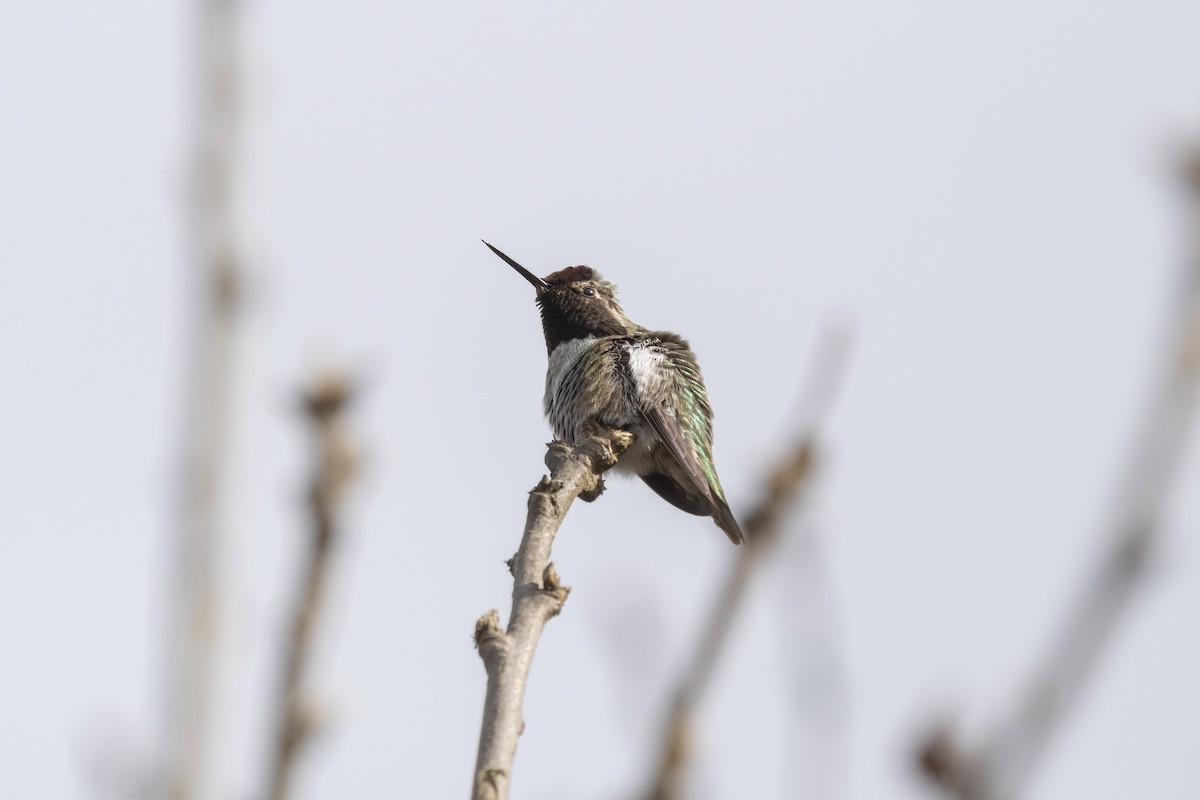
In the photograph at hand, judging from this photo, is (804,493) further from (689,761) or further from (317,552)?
(317,552)

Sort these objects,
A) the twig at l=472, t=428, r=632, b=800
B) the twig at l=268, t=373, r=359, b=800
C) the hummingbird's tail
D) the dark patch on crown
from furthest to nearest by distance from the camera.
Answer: the dark patch on crown < the hummingbird's tail < the twig at l=472, t=428, r=632, b=800 < the twig at l=268, t=373, r=359, b=800

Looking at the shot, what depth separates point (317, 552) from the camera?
1.52 metres

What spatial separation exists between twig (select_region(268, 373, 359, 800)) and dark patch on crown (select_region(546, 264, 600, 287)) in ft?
32.9

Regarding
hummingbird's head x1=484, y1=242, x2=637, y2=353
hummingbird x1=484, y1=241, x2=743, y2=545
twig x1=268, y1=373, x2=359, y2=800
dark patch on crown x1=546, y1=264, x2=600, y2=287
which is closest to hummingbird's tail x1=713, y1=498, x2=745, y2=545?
hummingbird x1=484, y1=241, x2=743, y2=545

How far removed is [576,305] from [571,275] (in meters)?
0.42

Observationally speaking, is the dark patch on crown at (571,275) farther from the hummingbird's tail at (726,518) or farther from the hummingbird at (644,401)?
the hummingbird's tail at (726,518)

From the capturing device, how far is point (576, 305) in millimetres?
11305

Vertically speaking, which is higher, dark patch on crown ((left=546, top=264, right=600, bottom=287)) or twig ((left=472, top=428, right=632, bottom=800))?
dark patch on crown ((left=546, top=264, right=600, bottom=287))

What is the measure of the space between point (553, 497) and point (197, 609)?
394 centimetres

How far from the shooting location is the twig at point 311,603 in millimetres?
1518

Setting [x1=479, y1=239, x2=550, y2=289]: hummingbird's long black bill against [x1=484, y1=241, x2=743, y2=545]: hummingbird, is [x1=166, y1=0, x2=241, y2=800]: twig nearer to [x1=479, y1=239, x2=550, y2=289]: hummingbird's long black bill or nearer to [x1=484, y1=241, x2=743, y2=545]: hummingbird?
[x1=484, y1=241, x2=743, y2=545]: hummingbird

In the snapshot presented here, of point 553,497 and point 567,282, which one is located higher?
point 567,282

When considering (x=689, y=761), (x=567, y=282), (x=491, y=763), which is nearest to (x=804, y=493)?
(x=689, y=761)

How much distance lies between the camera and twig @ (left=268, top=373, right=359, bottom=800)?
1518 millimetres
